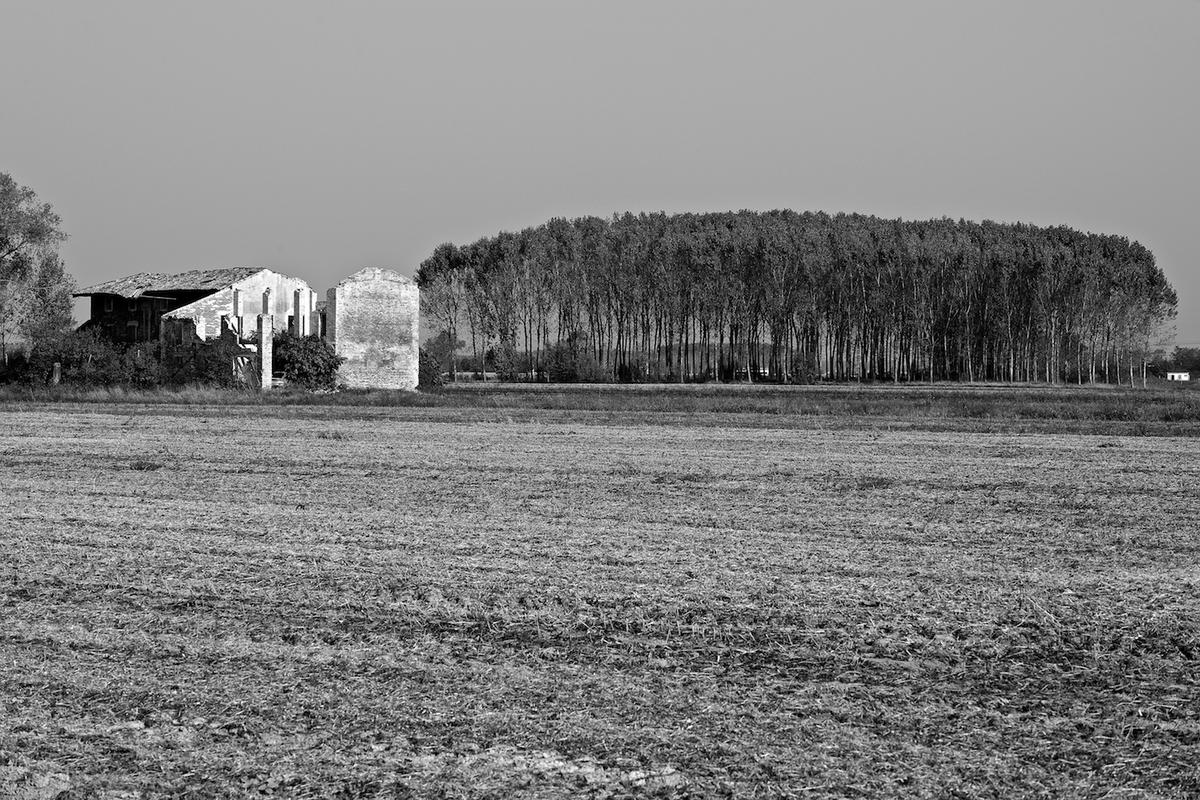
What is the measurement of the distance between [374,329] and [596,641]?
152 ft

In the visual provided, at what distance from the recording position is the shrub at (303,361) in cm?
4834

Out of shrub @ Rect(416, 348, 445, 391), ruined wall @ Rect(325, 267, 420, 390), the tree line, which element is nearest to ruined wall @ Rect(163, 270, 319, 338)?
ruined wall @ Rect(325, 267, 420, 390)

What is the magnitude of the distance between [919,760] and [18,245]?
6137cm

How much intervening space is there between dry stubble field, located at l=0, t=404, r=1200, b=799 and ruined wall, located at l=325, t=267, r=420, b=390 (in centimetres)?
3647

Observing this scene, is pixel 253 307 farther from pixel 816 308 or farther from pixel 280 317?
pixel 816 308

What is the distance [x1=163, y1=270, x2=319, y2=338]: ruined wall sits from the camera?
52.5 meters

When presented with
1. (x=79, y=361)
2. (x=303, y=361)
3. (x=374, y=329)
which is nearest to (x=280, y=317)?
(x=374, y=329)

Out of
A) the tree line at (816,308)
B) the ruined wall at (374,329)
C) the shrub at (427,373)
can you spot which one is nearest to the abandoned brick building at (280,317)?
the ruined wall at (374,329)

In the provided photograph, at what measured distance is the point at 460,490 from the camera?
49.1 ft

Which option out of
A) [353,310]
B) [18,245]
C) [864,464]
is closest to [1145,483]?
[864,464]

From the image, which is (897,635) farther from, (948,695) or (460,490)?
(460,490)

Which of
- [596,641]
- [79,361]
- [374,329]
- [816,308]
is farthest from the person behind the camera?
[816,308]

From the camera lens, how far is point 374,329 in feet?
171

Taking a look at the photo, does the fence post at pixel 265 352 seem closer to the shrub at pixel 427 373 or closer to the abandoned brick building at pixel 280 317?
the abandoned brick building at pixel 280 317
